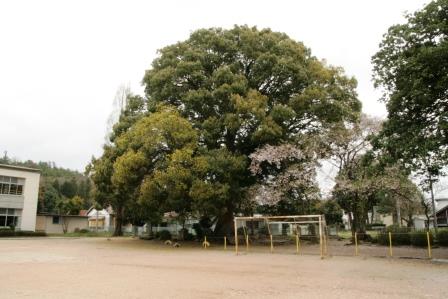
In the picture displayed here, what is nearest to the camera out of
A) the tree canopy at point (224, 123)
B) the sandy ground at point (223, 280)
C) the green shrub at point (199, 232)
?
the sandy ground at point (223, 280)

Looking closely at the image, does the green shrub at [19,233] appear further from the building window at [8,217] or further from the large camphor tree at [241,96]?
the large camphor tree at [241,96]

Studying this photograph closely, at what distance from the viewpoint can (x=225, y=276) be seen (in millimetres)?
12172

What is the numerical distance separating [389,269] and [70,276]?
1033 centimetres

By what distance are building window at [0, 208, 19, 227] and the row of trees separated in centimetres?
1689

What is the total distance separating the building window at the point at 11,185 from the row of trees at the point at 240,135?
1639 cm

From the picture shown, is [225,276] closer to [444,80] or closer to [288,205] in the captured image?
[444,80]

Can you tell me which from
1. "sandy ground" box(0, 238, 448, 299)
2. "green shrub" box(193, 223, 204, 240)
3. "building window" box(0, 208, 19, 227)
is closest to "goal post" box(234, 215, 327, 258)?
"green shrub" box(193, 223, 204, 240)

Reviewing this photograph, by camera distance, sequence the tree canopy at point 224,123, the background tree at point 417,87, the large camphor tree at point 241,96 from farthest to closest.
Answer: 1. the large camphor tree at point 241,96
2. the tree canopy at point 224,123
3. the background tree at point 417,87

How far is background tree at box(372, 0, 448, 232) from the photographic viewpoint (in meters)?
15.2

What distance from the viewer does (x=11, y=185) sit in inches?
1607

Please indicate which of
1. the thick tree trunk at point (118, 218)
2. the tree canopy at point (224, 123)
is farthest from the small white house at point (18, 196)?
the tree canopy at point (224, 123)

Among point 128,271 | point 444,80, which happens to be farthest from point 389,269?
point 128,271

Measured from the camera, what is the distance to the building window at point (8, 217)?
39.8 meters

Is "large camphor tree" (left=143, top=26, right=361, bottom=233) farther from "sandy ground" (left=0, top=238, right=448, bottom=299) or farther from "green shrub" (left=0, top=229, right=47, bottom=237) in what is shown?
"green shrub" (left=0, top=229, right=47, bottom=237)
